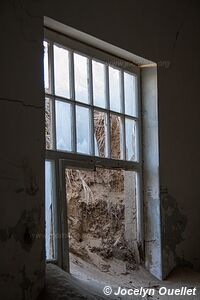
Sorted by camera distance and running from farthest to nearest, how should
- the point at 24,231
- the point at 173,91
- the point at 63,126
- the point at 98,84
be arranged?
the point at 173,91
the point at 98,84
the point at 63,126
the point at 24,231

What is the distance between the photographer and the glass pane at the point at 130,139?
386cm

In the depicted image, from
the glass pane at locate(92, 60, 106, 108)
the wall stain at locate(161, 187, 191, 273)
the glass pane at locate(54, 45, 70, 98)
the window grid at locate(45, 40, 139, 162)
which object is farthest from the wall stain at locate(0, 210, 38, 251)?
the wall stain at locate(161, 187, 191, 273)

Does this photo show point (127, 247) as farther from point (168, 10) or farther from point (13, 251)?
point (168, 10)

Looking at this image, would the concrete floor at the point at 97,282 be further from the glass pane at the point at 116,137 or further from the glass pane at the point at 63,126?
the glass pane at the point at 116,137

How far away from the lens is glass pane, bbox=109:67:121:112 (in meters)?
3.72

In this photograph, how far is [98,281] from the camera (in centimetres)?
334

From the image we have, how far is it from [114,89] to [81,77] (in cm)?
43

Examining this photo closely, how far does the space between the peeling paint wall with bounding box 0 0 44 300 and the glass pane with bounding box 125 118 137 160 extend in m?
1.19

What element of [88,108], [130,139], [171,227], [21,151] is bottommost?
[171,227]

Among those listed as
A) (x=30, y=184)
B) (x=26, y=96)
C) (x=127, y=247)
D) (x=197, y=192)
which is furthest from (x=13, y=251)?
(x=197, y=192)

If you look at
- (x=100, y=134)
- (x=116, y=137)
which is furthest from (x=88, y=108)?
(x=116, y=137)

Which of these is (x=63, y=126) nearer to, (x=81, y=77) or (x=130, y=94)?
(x=81, y=77)

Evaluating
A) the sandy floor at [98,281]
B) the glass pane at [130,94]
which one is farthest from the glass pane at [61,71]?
the sandy floor at [98,281]

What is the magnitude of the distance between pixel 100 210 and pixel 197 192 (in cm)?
97
